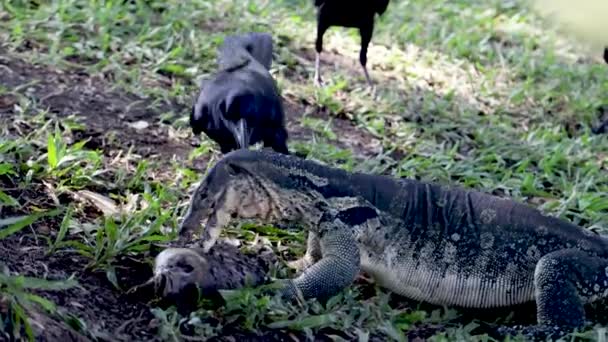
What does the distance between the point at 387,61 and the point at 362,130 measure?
1.49 meters

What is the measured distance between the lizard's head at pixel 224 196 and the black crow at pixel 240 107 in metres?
0.65

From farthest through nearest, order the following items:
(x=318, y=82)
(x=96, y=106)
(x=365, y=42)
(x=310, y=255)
Result: (x=365, y=42)
(x=318, y=82)
(x=96, y=106)
(x=310, y=255)

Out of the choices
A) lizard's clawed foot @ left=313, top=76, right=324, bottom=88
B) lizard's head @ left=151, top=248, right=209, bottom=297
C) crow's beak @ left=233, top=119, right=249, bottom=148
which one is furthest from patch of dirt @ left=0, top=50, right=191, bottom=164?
lizard's head @ left=151, top=248, right=209, bottom=297

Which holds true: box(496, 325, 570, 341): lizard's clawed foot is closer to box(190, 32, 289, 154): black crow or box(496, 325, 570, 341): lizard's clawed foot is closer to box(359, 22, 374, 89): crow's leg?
box(190, 32, 289, 154): black crow

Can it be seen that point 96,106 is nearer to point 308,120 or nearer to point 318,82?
point 308,120

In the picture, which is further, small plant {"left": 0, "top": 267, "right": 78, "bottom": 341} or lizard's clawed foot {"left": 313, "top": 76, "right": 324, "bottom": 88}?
lizard's clawed foot {"left": 313, "top": 76, "right": 324, "bottom": 88}

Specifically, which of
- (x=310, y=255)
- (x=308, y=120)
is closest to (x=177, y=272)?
(x=310, y=255)

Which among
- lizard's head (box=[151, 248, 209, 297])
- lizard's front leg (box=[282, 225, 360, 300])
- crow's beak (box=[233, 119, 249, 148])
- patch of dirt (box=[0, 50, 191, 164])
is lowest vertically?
patch of dirt (box=[0, 50, 191, 164])

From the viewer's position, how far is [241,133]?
525cm

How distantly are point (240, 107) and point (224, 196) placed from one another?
83 cm

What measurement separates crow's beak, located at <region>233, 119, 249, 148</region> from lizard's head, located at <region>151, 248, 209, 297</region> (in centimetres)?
112

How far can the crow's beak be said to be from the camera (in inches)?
206

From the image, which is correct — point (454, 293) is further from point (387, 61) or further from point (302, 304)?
point (387, 61)

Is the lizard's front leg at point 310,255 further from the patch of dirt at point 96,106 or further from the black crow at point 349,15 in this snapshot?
the black crow at point 349,15
